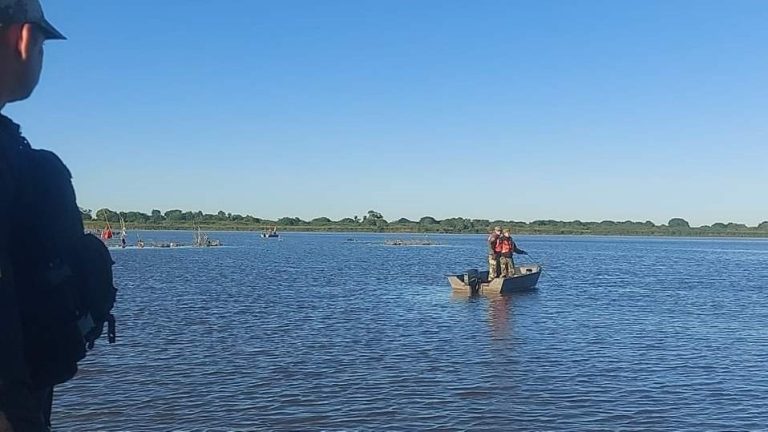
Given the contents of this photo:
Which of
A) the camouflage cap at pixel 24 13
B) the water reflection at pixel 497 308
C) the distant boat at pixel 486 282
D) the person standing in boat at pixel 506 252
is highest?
the camouflage cap at pixel 24 13

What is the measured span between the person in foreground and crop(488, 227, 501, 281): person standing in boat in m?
30.3

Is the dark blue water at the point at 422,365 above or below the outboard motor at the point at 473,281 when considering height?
below

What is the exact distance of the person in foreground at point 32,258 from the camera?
2062mm

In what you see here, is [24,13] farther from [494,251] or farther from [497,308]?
[494,251]

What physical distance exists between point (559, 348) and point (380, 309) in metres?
10.6

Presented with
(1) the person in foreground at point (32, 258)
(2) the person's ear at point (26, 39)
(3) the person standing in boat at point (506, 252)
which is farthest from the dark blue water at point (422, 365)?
(2) the person's ear at point (26, 39)

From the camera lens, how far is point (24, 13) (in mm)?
2121


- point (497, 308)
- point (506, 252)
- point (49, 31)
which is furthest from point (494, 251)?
point (49, 31)

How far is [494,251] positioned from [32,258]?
31.4m

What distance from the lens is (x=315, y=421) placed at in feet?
40.2

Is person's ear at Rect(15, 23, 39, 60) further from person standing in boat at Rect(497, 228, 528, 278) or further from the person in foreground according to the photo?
person standing in boat at Rect(497, 228, 528, 278)

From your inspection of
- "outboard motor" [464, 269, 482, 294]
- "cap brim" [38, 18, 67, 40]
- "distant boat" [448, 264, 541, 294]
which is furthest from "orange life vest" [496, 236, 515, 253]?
"cap brim" [38, 18, 67, 40]

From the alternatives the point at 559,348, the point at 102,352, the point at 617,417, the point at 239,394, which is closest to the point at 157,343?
the point at 102,352

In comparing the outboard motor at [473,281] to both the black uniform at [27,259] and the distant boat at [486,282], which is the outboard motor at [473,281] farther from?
the black uniform at [27,259]
